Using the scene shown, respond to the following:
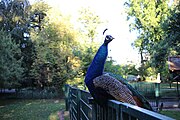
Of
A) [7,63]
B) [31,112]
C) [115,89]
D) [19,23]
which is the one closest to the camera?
[115,89]

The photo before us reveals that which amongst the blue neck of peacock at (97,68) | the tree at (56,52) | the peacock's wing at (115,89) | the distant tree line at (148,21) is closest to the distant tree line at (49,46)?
the tree at (56,52)

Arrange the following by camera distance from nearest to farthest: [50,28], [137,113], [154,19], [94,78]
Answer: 1. [137,113]
2. [94,78]
3. [50,28]
4. [154,19]

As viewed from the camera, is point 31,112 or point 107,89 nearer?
point 107,89

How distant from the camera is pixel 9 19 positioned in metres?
22.6

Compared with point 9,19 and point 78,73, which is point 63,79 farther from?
point 9,19

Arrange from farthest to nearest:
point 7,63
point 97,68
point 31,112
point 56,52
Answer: point 56,52 < point 7,63 < point 31,112 < point 97,68

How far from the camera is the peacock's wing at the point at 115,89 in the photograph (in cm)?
173

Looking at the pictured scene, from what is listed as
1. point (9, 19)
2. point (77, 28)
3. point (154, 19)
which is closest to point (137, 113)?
point (77, 28)

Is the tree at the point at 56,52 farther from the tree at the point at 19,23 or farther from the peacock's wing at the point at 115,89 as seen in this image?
the peacock's wing at the point at 115,89

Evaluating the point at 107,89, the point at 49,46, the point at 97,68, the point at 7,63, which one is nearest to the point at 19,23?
the point at 49,46

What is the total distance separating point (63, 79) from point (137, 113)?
19.9m

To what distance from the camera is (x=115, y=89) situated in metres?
1.76

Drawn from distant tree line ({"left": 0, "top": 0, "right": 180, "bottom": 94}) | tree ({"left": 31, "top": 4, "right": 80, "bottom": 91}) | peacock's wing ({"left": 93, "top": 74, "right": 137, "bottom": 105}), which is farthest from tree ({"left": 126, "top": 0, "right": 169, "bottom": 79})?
peacock's wing ({"left": 93, "top": 74, "right": 137, "bottom": 105})

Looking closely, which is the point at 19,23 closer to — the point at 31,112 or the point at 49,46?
the point at 49,46
